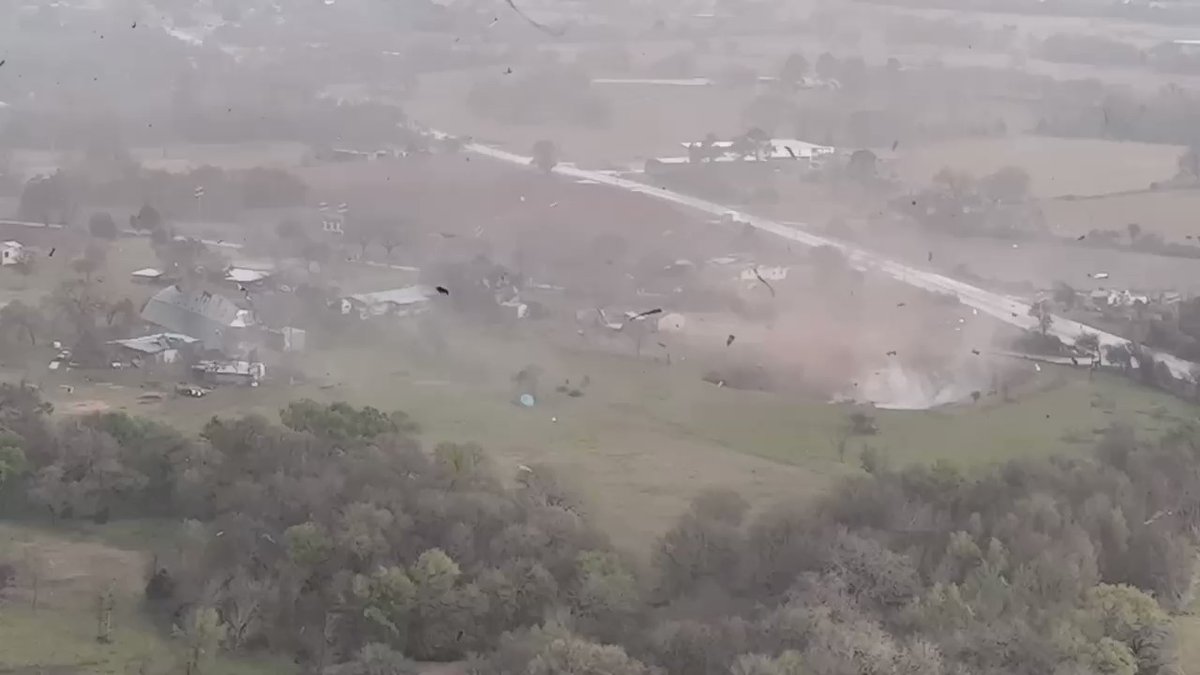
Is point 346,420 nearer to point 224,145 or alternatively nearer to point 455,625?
point 455,625

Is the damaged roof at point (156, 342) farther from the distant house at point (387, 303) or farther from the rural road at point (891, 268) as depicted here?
the rural road at point (891, 268)

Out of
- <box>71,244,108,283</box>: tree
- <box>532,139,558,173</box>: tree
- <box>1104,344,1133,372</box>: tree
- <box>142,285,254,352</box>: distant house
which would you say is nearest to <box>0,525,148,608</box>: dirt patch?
<box>142,285,254,352</box>: distant house

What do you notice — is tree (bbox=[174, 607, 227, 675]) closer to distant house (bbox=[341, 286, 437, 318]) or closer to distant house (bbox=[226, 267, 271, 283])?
distant house (bbox=[341, 286, 437, 318])

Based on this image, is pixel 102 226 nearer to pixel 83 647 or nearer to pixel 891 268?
pixel 891 268

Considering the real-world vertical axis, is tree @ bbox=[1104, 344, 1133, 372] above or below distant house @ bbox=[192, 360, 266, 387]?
above

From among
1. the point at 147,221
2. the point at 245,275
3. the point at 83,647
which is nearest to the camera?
the point at 83,647

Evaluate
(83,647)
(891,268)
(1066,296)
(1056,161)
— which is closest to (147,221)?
(891,268)

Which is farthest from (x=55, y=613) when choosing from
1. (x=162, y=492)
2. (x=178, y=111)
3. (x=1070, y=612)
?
(x=178, y=111)
